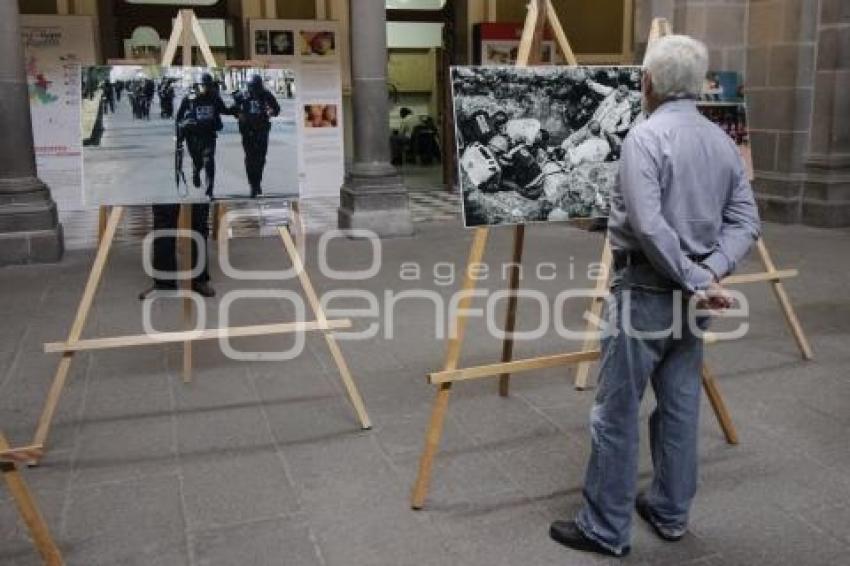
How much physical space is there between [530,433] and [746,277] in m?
1.57

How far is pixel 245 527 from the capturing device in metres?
2.77

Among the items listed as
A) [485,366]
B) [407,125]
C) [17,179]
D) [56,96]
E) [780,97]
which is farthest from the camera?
[407,125]

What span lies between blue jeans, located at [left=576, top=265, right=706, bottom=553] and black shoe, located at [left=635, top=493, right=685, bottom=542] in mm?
23

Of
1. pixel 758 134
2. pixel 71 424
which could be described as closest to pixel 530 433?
pixel 71 424

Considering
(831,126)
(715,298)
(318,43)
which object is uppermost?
(318,43)

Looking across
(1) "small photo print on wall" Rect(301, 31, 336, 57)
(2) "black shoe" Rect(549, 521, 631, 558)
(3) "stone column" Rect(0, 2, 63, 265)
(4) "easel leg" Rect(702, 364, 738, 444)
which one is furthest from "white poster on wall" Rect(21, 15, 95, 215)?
(2) "black shoe" Rect(549, 521, 631, 558)

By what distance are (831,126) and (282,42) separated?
658 centimetres

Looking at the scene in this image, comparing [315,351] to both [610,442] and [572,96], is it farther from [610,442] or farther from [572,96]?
[610,442]

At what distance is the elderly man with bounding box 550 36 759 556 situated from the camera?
7.52ft

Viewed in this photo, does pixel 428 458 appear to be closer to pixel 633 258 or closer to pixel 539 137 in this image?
pixel 633 258

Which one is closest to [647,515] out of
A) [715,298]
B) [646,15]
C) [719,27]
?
[715,298]

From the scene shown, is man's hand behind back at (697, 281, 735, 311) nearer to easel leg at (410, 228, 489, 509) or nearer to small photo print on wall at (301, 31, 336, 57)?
easel leg at (410, 228, 489, 509)

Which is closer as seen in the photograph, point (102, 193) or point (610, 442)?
point (610, 442)

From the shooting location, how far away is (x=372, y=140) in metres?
8.19
